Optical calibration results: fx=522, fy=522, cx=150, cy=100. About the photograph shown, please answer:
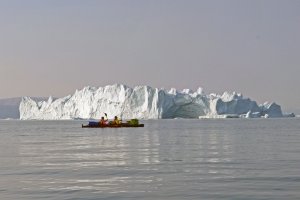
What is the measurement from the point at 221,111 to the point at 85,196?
377 ft

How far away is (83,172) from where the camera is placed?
17.5 meters

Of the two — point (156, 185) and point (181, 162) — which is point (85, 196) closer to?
point (156, 185)

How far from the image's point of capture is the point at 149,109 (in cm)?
11950

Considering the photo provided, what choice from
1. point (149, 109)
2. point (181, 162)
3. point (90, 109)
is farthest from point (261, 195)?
point (90, 109)

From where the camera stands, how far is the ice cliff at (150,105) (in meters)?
119

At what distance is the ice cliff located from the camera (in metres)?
119

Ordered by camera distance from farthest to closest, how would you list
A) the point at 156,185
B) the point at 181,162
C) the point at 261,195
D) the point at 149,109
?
1. the point at 149,109
2. the point at 181,162
3. the point at 156,185
4. the point at 261,195

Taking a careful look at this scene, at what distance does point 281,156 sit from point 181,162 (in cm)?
512

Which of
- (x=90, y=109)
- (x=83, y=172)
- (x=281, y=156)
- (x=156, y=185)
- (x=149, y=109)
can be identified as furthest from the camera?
(x=90, y=109)

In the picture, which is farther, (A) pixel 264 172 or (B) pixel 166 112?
(B) pixel 166 112

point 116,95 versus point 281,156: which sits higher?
point 116,95

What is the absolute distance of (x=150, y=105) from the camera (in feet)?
391

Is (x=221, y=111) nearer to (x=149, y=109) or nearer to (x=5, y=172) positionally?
(x=149, y=109)

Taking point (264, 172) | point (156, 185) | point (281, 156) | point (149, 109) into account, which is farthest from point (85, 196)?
point (149, 109)
